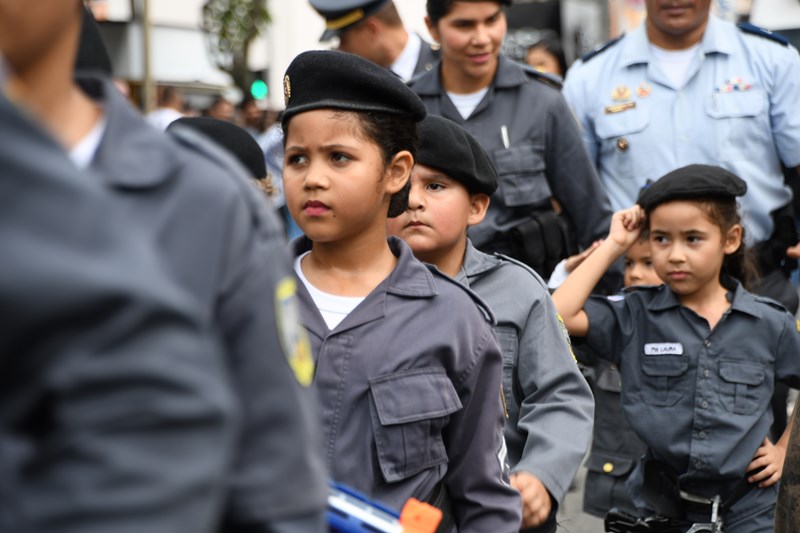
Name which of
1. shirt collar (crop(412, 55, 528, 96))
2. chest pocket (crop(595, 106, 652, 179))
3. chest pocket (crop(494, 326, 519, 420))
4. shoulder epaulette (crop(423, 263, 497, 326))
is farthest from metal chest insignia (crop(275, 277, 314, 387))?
chest pocket (crop(595, 106, 652, 179))

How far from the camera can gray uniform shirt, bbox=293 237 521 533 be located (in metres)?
2.82

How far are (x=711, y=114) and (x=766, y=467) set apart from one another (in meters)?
1.79

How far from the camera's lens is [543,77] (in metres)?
5.63

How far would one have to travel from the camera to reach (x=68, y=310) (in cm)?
122

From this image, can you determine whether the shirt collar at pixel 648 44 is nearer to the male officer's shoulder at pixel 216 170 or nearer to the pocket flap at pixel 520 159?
the pocket flap at pixel 520 159

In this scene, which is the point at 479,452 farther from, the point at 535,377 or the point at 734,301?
the point at 734,301

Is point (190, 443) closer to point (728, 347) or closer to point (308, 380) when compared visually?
point (308, 380)

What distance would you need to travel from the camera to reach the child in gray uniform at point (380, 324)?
283 cm

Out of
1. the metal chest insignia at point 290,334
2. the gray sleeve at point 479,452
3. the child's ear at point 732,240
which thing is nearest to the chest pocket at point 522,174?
the child's ear at point 732,240

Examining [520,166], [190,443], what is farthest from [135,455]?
[520,166]

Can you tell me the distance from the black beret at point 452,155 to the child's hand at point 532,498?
0.95 metres

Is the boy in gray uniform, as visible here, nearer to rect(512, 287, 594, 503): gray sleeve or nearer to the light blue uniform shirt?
rect(512, 287, 594, 503): gray sleeve

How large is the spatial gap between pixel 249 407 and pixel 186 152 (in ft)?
1.01

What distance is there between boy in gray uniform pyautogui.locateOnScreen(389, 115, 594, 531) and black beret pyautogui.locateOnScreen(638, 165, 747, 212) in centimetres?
93
